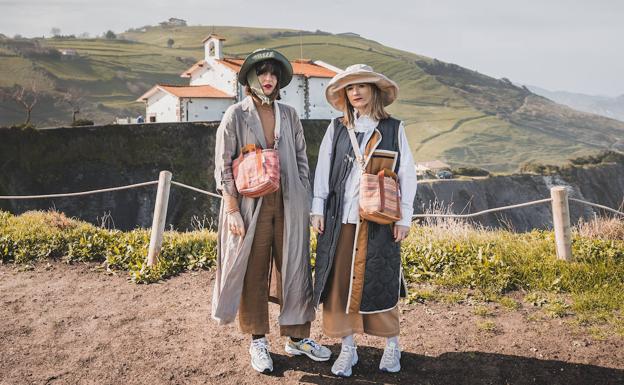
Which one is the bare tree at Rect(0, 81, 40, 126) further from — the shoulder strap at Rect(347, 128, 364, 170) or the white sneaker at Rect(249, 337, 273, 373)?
the shoulder strap at Rect(347, 128, 364, 170)

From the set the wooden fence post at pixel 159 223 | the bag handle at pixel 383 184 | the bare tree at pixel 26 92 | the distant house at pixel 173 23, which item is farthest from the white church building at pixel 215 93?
the distant house at pixel 173 23

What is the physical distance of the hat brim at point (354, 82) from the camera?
381 cm

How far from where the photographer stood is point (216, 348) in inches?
176

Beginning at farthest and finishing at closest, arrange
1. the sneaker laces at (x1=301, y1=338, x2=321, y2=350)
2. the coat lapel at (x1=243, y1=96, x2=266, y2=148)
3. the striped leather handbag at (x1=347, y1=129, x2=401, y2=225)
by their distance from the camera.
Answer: the sneaker laces at (x1=301, y1=338, x2=321, y2=350) → the coat lapel at (x1=243, y1=96, x2=266, y2=148) → the striped leather handbag at (x1=347, y1=129, x2=401, y2=225)

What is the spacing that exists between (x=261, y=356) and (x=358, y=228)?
128cm

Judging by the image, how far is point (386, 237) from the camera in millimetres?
3824

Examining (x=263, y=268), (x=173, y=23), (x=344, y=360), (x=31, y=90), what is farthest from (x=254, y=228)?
(x=173, y=23)

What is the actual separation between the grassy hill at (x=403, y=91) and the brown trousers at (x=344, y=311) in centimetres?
8485

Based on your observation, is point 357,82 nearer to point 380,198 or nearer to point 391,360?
point 380,198

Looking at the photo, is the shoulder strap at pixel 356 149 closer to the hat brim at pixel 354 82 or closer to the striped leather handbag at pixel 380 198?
the striped leather handbag at pixel 380 198

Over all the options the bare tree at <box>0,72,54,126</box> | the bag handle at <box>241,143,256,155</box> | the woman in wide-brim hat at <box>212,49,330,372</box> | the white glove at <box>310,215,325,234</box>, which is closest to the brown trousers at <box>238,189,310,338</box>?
the woman in wide-brim hat at <box>212,49,330,372</box>

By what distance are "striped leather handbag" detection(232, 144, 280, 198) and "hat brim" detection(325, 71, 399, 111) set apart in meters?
0.67

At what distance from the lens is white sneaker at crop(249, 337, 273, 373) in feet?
13.0

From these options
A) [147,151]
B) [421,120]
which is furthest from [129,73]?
[147,151]
